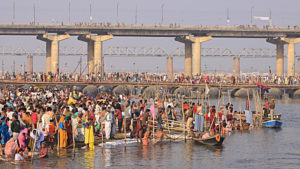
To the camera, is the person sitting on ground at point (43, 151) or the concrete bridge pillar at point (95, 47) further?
the concrete bridge pillar at point (95, 47)

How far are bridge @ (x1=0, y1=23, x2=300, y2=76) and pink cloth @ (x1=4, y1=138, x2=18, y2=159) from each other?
7186cm

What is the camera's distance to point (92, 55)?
103 metres

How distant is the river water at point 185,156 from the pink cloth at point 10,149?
40cm

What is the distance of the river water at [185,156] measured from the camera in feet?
88.9

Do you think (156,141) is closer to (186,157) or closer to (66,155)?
(186,157)

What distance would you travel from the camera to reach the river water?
27.1 meters

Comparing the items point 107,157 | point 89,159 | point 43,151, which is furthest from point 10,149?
point 107,157

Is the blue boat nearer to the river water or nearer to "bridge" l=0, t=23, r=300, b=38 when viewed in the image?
the river water

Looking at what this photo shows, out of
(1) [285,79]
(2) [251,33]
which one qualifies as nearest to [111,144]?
(1) [285,79]

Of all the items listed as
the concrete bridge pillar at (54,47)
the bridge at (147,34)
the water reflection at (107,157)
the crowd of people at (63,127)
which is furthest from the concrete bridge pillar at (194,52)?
the water reflection at (107,157)

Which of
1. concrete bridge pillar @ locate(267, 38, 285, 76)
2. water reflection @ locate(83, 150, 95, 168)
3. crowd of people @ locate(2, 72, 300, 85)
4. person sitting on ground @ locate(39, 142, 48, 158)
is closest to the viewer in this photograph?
water reflection @ locate(83, 150, 95, 168)

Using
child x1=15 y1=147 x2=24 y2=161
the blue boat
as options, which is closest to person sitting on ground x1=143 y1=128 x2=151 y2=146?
child x1=15 y1=147 x2=24 y2=161

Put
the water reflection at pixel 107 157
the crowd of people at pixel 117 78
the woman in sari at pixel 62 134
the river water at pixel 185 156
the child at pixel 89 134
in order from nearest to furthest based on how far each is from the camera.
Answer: the river water at pixel 185 156 → the water reflection at pixel 107 157 → the woman in sari at pixel 62 134 → the child at pixel 89 134 → the crowd of people at pixel 117 78

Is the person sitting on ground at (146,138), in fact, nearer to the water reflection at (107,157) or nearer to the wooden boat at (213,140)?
→ the water reflection at (107,157)
